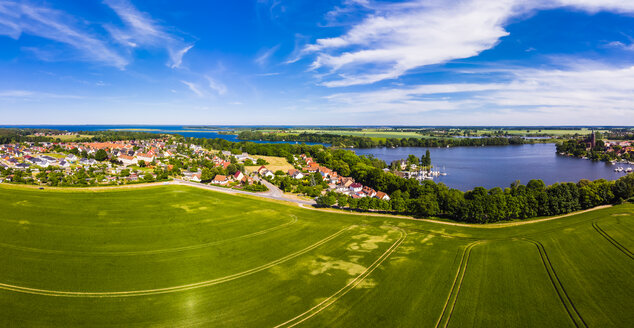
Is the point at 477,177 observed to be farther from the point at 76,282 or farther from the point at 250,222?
the point at 76,282

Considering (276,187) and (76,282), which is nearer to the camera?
(76,282)

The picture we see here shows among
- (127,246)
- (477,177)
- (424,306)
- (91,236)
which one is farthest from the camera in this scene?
(477,177)

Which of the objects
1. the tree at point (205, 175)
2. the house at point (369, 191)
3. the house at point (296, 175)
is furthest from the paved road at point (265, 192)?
the house at point (369, 191)

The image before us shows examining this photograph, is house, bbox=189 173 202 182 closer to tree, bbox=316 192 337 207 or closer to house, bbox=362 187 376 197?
tree, bbox=316 192 337 207

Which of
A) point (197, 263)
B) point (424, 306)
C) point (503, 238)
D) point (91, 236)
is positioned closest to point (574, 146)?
point (503, 238)

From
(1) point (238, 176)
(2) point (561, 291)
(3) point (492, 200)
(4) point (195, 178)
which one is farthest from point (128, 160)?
(2) point (561, 291)

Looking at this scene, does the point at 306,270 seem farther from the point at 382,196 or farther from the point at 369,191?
the point at 369,191
